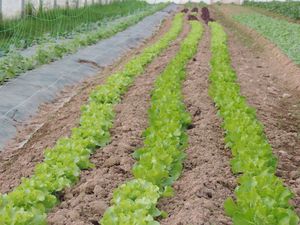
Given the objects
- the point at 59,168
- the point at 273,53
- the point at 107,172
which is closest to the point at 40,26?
the point at 273,53

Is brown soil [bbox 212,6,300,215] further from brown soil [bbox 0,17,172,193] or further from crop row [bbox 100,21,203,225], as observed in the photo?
brown soil [bbox 0,17,172,193]

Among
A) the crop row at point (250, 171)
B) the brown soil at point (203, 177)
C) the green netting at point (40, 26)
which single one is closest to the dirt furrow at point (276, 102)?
the crop row at point (250, 171)

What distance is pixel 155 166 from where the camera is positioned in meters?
4.88

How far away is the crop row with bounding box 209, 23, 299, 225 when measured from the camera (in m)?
3.85

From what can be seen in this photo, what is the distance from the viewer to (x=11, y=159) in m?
6.32

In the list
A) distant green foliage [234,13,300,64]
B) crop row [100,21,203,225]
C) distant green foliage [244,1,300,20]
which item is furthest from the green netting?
distant green foliage [244,1,300,20]

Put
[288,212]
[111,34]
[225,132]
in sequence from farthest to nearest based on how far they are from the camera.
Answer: [111,34] < [225,132] < [288,212]

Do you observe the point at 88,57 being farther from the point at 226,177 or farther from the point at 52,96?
the point at 226,177

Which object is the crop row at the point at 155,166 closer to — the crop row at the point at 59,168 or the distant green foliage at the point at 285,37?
the crop row at the point at 59,168

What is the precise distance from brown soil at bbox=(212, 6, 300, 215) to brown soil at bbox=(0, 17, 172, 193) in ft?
8.19

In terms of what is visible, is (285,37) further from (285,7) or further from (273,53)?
(285,7)

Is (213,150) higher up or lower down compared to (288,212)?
lower down

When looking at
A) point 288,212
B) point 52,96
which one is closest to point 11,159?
point 52,96

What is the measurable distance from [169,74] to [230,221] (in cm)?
559
